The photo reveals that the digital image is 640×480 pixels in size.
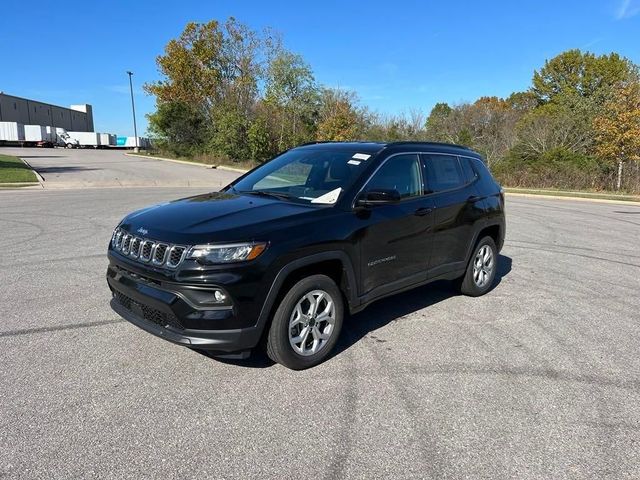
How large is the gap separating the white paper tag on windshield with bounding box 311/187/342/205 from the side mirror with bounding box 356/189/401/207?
7.5 inches

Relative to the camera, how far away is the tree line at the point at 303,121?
1095 inches

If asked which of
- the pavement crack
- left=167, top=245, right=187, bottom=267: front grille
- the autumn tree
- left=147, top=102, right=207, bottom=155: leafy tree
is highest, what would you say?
left=147, top=102, right=207, bottom=155: leafy tree

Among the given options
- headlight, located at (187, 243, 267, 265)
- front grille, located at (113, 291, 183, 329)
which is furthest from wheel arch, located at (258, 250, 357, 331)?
front grille, located at (113, 291, 183, 329)

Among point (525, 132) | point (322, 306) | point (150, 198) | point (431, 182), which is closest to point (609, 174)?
point (525, 132)

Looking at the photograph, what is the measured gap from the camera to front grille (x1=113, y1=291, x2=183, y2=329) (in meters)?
3.53

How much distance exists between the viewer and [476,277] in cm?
596

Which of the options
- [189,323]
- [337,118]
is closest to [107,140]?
[337,118]

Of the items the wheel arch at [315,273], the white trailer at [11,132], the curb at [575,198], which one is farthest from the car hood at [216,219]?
the white trailer at [11,132]

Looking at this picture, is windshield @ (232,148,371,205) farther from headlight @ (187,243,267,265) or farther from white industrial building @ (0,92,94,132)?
white industrial building @ (0,92,94,132)

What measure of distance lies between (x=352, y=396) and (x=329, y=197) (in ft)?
5.43

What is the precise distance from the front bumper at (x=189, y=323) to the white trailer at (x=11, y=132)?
258ft

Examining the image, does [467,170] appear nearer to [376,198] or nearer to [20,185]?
[376,198]

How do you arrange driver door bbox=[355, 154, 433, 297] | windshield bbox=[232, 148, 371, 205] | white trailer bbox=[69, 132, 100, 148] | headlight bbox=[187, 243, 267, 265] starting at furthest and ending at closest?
white trailer bbox=[69, 132, 100, 148], windshield bbox=[232, 148, 371, 205], driver door bbox=[355, 154, 433, 297], headlight bbox=[187, 243, 267, 265]

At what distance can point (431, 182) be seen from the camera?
17.0 ft
